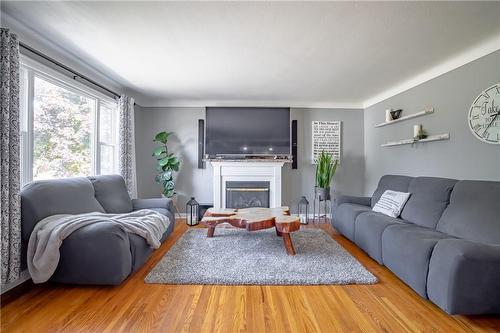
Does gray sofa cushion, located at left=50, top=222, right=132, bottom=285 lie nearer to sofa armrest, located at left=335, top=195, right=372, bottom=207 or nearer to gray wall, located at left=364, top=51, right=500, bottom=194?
sofa armrest, located at left=335, top=195, right=372, bottom=207

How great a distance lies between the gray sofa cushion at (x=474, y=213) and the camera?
1892mm

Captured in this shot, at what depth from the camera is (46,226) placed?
1973 mm

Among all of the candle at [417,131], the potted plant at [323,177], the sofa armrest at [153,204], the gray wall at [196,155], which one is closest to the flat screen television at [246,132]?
the gray wall at [196,155]

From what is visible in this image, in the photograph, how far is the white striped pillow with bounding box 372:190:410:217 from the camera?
2.83 meters

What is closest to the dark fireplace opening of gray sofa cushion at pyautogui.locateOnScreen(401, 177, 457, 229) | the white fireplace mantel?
the white fireplace mantel

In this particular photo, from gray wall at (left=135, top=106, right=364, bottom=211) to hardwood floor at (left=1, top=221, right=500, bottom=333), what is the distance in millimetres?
2567

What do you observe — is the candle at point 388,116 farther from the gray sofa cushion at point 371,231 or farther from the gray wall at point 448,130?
the gray sofa cushion at point 371,231

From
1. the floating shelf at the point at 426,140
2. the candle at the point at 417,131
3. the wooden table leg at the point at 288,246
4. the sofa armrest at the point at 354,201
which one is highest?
the candle at the point at 417,131

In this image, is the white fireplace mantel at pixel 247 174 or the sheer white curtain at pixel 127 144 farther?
the white fireplace mantel at pixel 247 174

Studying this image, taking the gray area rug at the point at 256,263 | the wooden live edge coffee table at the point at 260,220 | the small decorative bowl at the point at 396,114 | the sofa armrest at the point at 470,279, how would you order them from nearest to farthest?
the sofa armrest at the point at 470,279, the gray area rug at the point at 256,263, the wooden live edge coffee table at the point at 260,220, the small decorative bowl at the point at 396,114

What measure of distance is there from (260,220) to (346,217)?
48.9 inches

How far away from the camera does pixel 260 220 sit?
2754 mm

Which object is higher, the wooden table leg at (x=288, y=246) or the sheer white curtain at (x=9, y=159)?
the sheer white curtain at (x=9, y=159)

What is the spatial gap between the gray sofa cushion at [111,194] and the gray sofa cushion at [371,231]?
2.90m
